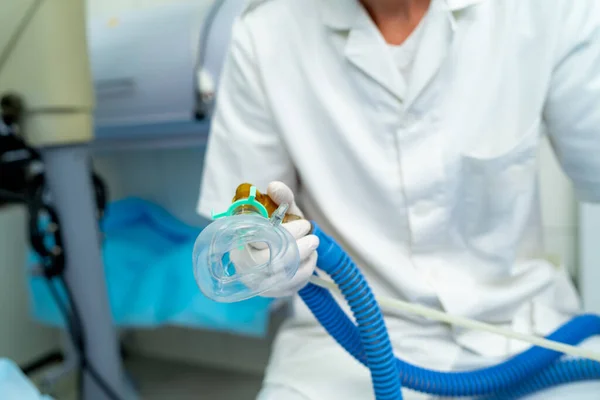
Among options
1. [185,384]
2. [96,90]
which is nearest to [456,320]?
[96,90]

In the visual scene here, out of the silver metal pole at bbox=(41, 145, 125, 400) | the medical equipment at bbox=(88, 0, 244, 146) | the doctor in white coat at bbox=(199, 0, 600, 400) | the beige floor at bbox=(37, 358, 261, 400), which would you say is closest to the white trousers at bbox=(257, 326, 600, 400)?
the doctor in white coat at bbox=(199, 0, 600, 400)

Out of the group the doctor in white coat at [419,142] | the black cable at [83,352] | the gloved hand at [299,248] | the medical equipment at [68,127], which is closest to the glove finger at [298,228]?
the gloved hand at [299,248]

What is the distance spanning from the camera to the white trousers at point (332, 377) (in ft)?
2.39

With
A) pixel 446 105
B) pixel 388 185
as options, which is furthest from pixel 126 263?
pixel 446 105

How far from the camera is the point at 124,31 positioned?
51.2 inches

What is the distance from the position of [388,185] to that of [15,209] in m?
1.30

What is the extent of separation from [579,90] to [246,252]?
0.55 metres

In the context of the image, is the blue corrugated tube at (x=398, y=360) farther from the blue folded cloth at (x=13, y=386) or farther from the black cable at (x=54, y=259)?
the black cable at (x=54, y=259)

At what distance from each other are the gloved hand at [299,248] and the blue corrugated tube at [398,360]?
2 centimetres

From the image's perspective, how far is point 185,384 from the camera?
5.44ft

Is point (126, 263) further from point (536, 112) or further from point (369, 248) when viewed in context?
→ point (536, 112)

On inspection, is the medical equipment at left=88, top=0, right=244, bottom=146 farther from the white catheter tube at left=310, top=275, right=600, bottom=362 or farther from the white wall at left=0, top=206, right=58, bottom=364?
the white catheter tube at left=310, top=275, right=600, bottom=362

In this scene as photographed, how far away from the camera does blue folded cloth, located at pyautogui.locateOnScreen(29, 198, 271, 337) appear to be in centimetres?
121

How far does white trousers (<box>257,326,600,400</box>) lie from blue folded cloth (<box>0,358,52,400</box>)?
0.33 m
